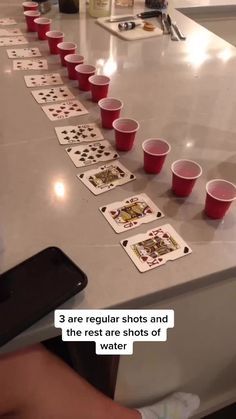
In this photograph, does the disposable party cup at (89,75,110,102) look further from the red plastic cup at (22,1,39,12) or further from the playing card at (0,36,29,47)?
the red plastic cup at (22,1,39,12)

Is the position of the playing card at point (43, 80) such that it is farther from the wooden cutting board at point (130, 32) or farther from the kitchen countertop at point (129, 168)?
the wooden cutting board at point (130, 32)

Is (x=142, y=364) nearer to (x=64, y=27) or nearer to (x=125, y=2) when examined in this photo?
(x=64, y=27)

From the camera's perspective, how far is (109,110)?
0.87 m

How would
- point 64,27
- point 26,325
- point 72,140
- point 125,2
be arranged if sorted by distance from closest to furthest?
point 26,325, point 72,140, point 64,27, point 125,2

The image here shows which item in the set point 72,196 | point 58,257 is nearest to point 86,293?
point 58,257

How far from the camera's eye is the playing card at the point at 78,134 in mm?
854

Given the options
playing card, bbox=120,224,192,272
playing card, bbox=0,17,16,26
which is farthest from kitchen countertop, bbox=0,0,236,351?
playing card, bbox=0,17,16,26

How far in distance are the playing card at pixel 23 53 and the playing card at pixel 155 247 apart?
2.59 ft

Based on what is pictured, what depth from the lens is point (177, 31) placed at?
1.36m

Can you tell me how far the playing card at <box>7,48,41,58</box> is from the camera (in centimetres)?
117

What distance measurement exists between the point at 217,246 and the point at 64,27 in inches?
40.7

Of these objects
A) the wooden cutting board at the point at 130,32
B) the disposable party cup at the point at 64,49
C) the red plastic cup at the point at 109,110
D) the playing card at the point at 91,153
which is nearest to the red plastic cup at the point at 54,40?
the disposable party cup at the point at 64,49

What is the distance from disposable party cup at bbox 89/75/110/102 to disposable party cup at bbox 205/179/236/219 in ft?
1.34

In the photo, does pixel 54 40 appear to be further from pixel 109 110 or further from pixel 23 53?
pixel 109 110
